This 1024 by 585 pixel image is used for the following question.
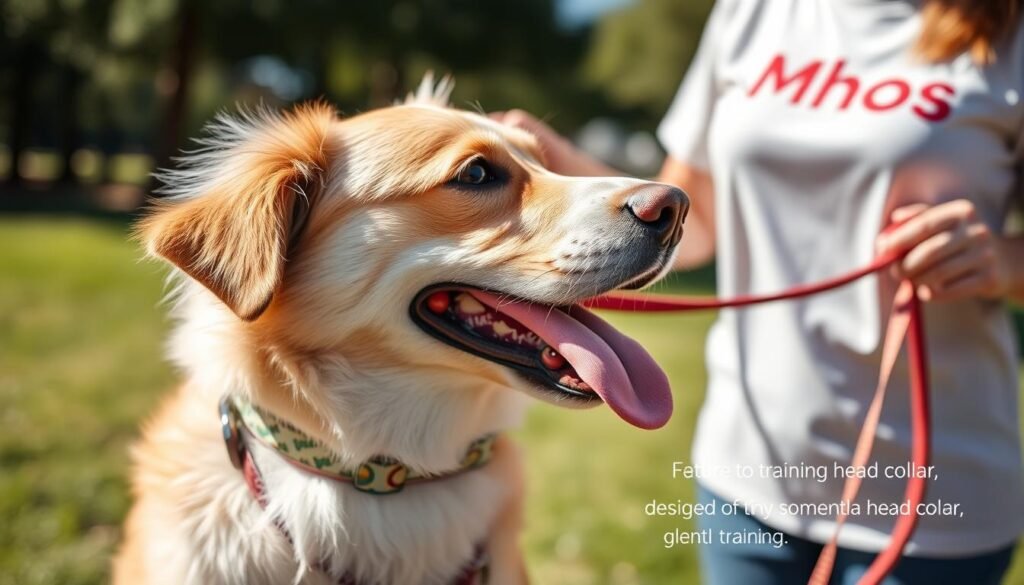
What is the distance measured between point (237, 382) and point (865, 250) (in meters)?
1.61

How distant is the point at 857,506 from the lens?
82.0 inches

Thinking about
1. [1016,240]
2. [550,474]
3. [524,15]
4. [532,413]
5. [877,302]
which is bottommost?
[524,15]

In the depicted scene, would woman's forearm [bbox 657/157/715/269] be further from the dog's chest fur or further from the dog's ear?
the dog's ear

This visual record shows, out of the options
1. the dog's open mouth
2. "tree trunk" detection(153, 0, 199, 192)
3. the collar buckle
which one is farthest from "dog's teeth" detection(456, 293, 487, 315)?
"tree trunk" detection(153, 0, 199, 192)

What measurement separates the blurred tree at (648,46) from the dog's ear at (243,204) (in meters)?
31.3

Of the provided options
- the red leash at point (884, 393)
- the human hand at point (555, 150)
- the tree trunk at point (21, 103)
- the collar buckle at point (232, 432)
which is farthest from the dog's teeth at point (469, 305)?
the tree trunk at point (21, 103)

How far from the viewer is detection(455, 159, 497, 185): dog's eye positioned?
216cm

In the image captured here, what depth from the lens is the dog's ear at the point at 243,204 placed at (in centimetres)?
191

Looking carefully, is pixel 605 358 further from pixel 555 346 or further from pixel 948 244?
pixel 948 244

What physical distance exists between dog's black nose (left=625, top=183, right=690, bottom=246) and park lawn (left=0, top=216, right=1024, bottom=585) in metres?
1.54

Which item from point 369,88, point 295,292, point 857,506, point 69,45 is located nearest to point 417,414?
point 295,292

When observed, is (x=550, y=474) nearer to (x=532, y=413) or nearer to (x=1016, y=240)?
(x=532, y=413)

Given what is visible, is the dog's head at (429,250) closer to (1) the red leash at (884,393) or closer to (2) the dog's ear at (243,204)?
(2) the dog's ear at (243,204)

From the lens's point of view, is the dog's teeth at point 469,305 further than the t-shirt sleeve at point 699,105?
No
